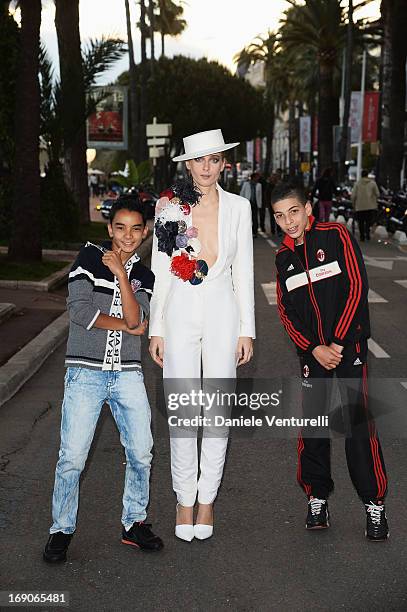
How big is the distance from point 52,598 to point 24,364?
5468 mm

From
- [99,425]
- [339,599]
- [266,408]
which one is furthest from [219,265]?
[266,408]

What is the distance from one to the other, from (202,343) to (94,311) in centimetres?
61

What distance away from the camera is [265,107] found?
277 feet

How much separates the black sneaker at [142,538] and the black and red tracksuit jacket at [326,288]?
4.06ft

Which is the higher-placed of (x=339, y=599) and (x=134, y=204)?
(x=134, y=204)

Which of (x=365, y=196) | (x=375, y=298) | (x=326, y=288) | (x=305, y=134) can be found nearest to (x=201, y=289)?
(x=326, y=288)

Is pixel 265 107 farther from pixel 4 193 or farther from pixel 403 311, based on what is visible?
pixel 403 311

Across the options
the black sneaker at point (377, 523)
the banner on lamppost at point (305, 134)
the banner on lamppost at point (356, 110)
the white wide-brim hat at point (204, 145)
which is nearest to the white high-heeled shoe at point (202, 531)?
the black sneaker at point (377, 523)

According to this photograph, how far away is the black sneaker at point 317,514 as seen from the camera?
5418 millimetres

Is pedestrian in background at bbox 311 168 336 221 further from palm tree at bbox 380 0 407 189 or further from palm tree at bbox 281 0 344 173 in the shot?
palm tree at bbox 281 0 344 173

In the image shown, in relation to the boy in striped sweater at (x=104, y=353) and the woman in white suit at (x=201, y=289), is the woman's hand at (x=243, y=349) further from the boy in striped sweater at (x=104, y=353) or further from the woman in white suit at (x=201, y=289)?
the boy in striped sweater at (x=104, y=353)

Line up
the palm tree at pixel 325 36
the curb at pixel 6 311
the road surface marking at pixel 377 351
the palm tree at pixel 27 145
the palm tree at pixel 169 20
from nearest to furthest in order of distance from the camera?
the road surface marking at pixel 377 351, the curb at pixel 6 311, the palm tree at pixel 27 145, the palm tree at pixel 325 36, the palm tree at pixel 169 20

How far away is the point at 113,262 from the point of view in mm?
4703

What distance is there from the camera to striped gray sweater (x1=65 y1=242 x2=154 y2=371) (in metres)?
4.80
